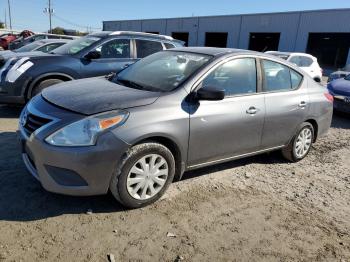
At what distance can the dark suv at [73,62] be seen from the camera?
6.60m

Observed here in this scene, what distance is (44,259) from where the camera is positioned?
113 inches

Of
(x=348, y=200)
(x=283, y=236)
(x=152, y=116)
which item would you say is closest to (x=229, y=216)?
(x=283, y=236)

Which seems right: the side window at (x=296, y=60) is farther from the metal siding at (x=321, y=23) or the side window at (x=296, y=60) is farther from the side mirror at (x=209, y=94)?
the metal siding at (x=321, y=23)

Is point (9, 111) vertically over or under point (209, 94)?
under

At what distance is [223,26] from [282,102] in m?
32.8

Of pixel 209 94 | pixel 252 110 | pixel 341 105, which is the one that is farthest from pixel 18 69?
pixel 341 105

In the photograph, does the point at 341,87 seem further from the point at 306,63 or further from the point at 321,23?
the point at 321,23

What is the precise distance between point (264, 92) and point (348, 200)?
1.69m

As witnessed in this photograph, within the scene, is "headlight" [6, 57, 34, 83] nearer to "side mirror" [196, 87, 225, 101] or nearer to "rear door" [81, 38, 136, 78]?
"rear door" [81, 38, 136, 78]

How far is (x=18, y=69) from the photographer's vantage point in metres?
6.60

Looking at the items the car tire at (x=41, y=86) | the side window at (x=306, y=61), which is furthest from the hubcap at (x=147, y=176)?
the side window at (x=306, y=61)

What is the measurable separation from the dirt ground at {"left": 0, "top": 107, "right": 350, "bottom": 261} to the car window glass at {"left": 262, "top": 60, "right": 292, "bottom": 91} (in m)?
1.23

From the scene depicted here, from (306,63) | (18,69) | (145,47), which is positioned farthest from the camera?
(306,63)

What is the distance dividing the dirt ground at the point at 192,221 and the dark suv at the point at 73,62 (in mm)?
2002
